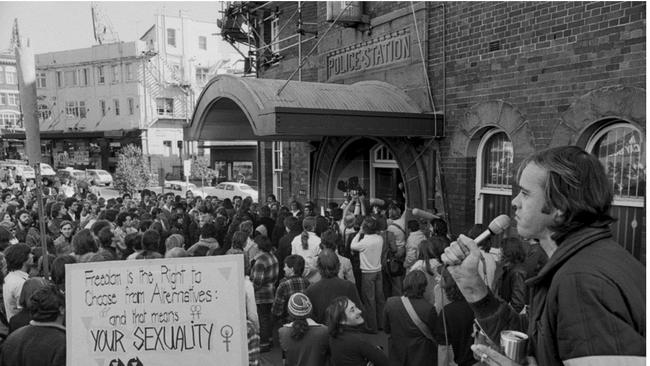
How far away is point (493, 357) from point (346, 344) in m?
1.94

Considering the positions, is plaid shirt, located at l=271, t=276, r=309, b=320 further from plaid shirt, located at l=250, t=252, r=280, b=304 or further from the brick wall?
the brick wall

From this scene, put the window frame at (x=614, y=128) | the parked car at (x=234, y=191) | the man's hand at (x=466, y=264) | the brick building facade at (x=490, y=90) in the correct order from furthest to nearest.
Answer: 1. the parked car at (x=234, y=191)
2. the brick building facade at (x=490, y=90)
3. the window frame at (x=614, y=128)
4. the man's hand at (x=466, y=264)

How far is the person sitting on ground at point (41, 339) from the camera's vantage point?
327 cm

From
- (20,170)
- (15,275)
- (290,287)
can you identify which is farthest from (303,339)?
(20,170)

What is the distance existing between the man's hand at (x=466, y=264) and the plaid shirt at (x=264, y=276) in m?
3.76

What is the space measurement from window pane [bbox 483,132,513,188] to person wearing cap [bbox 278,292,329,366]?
17.3 feet

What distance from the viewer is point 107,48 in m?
41.2

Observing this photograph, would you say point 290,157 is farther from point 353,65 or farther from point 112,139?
point 112,139

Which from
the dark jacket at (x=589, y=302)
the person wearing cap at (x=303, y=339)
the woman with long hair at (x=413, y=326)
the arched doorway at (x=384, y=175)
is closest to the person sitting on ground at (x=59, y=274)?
the person wearing cap at (x=303, y=339)

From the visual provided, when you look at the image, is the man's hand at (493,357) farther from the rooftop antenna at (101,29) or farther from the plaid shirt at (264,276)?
the rooftop antenna at (101,29)

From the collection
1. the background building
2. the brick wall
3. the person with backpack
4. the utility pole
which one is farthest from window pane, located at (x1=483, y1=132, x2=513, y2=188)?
the background building

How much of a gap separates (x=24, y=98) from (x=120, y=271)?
2137 mm

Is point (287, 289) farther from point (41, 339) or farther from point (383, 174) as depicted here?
point (383, 174)

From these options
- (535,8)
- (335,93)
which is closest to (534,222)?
(535,8)
